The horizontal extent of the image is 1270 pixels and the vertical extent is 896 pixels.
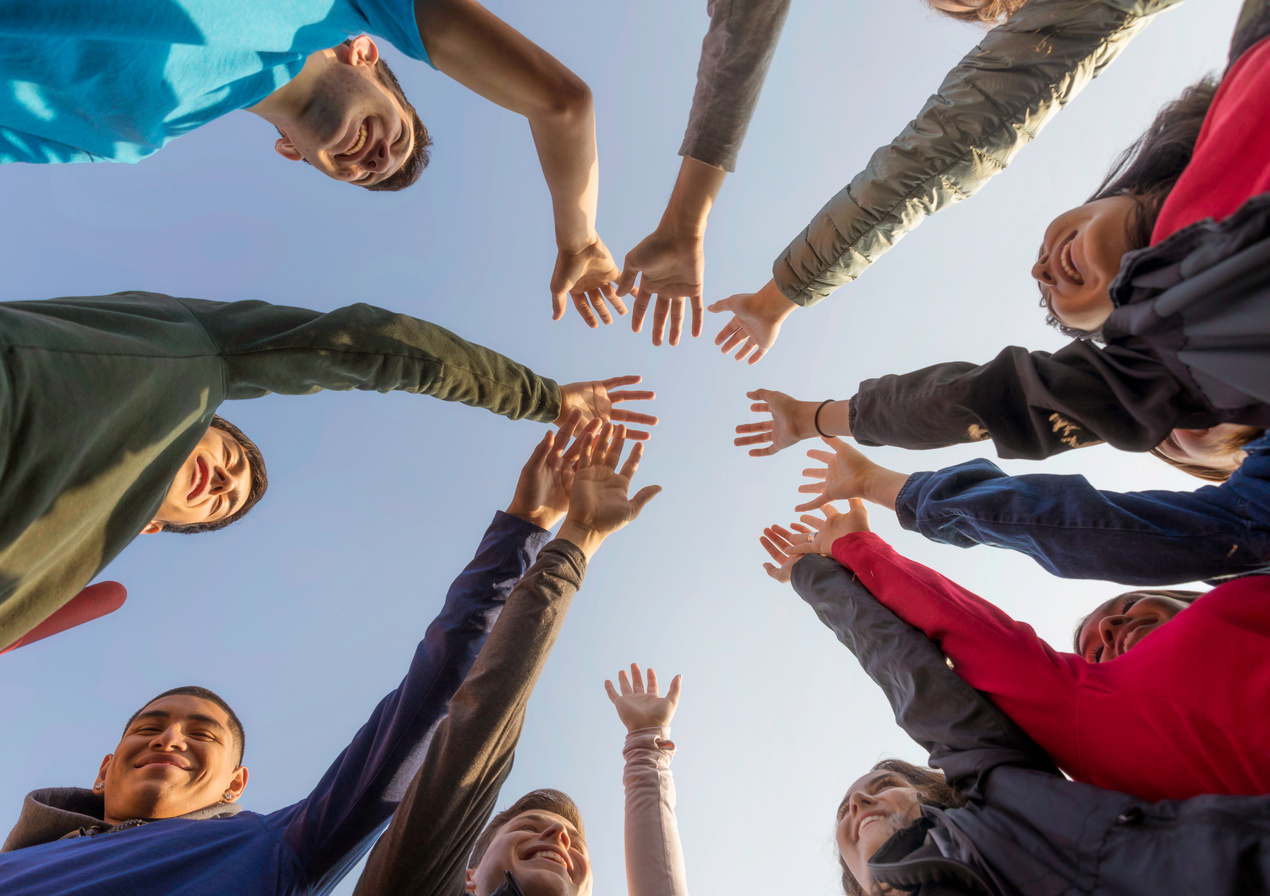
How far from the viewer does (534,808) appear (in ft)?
9.17

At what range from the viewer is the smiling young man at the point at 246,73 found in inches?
42.3

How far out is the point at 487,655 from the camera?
1.74 meters

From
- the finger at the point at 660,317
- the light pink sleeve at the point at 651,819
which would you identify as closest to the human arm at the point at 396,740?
the light pink sleeve at the point at 651,819

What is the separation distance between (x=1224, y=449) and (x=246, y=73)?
3.14 m

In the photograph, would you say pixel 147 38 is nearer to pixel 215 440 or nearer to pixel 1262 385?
pixel 215 440

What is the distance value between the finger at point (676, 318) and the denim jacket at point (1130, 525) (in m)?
1.37

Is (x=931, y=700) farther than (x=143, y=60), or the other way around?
(x=931, y=700)

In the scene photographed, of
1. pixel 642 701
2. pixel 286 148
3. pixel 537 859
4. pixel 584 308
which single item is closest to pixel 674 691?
pixel 642 701

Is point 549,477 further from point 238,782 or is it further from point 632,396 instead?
point 238,782

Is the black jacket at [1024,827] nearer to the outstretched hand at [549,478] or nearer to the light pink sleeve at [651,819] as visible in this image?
the light pink sleeve at [651,819]

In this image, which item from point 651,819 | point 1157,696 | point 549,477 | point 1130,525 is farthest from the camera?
point 549,477

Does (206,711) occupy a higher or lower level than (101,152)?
lower

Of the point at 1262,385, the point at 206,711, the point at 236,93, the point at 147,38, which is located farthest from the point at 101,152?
the point at 1262,385

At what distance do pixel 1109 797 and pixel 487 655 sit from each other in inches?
62.9
